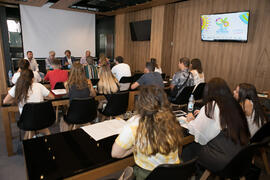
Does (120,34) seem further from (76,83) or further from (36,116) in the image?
(36,116)

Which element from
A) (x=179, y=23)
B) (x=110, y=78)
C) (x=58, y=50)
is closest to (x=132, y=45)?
(x=179, y=23)

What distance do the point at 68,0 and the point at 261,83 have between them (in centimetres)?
564

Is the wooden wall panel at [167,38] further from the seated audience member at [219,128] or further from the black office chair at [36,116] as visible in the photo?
the seated audience member at [219,128]

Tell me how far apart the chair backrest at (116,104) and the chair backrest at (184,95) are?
1187 millimetres

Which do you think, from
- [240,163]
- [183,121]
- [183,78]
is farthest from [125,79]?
[240,163]

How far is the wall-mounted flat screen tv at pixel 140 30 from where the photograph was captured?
6.86 metres

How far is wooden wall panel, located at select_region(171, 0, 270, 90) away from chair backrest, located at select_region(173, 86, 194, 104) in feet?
5.40

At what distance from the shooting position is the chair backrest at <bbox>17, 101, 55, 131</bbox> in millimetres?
2391

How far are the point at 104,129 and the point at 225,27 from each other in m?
4.15

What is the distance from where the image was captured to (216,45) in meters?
4.99

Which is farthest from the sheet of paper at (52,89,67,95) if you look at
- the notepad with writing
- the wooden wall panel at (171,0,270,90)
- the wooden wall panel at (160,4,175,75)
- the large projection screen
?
the large projection screen

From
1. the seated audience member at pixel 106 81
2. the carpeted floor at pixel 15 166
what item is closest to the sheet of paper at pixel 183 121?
the carpeted floor at pixel 15 166

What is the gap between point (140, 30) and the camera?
7.20m

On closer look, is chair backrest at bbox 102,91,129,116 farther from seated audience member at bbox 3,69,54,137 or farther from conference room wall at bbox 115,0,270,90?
conference room wall at bbox 115,0,270,90
